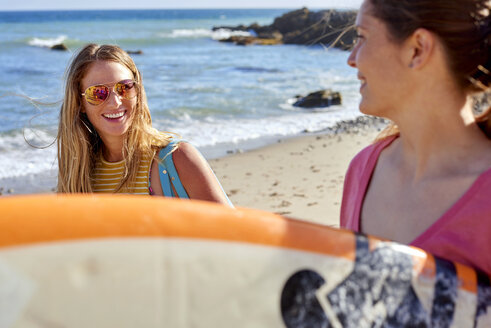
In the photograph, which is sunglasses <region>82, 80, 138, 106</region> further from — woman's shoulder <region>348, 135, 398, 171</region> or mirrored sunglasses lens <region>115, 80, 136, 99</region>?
woman's shoulder <region>348, 135, 398, 171</region>

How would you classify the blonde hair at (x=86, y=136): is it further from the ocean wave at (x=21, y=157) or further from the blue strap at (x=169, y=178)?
the ocean wave at (x=21, y=157)

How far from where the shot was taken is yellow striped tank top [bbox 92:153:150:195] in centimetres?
249

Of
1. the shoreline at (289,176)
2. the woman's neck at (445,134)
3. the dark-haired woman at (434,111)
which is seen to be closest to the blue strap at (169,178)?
the dark-haired woman at (434,111)

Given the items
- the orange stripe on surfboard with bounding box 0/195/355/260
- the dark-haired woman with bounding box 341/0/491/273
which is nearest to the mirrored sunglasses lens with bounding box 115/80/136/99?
the dark-haired woman with bounding box 341/0/491/273

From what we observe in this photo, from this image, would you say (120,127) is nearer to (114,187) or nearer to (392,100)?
(114,187)

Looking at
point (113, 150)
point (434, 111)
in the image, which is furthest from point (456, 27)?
point (113, 150)

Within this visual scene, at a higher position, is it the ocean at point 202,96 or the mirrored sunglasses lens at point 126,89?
the mirrored sunglasses lens at point 126,89

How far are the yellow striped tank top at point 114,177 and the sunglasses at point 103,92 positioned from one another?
0.29m

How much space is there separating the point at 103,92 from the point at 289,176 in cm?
448

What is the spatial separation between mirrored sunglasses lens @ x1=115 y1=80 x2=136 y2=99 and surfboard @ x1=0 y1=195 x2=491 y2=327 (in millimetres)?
1605

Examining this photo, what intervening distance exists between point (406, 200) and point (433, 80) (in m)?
0.35

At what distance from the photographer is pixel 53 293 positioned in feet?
3.18

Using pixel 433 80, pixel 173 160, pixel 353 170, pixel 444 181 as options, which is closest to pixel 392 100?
pixel 433 80

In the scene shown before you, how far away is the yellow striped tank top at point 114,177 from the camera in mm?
2494
